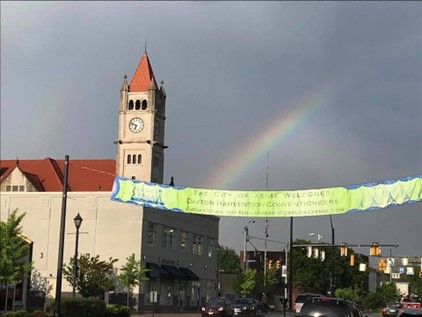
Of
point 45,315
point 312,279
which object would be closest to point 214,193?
point 45,315

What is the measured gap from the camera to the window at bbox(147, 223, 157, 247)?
223 feet

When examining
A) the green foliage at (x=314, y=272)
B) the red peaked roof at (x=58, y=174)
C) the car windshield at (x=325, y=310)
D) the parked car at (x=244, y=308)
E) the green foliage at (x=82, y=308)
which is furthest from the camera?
the green foliage at (x=314, y=272)

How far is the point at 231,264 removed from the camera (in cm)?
18062

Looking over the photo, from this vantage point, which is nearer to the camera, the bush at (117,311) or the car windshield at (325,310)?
the car windshield at (325,310)

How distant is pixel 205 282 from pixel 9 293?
120ft

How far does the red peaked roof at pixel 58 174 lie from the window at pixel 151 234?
22792mm

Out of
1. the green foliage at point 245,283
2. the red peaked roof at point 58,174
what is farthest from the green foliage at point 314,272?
the red peaked roof at point 58,174

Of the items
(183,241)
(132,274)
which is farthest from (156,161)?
(132,274)

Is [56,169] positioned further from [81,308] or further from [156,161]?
[81,308]

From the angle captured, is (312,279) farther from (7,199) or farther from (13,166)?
(7,199)

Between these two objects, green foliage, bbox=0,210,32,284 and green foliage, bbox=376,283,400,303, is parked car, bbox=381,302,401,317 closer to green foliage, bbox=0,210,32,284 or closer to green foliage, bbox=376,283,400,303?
green foliage, bbox=0,210,32,284

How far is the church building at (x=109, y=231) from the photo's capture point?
66.4 m

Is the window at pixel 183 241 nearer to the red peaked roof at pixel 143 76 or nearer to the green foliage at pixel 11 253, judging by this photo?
the green foliage at pixel 11 253

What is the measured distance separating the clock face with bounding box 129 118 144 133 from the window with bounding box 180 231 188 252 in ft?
121
